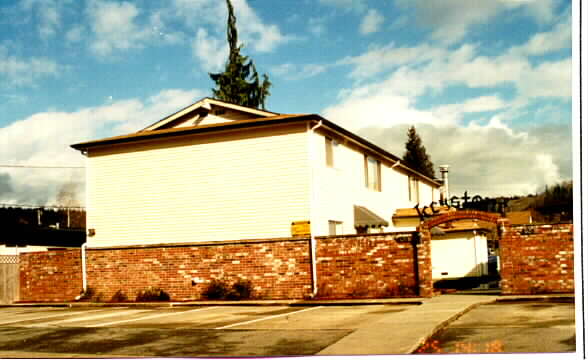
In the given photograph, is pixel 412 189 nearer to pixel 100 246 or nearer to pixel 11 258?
pixel 100 246

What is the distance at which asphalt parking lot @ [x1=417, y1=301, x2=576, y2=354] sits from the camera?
31.0 ft

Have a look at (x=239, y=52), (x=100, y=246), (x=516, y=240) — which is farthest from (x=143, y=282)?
(x=239, y=52)

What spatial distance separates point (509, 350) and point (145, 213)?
16.7m

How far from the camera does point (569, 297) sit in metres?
16.6

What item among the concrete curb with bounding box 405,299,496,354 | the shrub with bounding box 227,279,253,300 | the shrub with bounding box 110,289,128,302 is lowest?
the shrub with bounding box 110,289,128,302

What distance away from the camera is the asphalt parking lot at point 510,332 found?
31.0ft

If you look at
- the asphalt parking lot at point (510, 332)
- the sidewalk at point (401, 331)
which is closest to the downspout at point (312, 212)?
the sidewalk at point (401, 331)

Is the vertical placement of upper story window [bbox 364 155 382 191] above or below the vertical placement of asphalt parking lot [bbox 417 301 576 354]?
above

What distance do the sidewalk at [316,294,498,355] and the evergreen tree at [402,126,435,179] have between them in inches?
2784

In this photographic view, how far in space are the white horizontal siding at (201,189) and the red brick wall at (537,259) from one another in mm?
6234

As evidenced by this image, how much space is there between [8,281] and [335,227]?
38.9ft

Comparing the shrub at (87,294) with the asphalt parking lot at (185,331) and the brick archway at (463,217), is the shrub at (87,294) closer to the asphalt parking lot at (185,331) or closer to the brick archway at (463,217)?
the asphalt parking lot at (185,331)

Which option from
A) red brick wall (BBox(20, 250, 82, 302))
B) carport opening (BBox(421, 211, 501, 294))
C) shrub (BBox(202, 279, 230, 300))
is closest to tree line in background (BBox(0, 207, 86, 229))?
red brick wall (BBox(20, 250, 82, 302))

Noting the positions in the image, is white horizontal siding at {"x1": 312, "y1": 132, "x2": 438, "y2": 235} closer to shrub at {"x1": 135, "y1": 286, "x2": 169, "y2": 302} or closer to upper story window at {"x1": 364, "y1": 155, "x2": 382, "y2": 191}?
upper story window at {"x1": 364, "y1": 155, "x2": 382, "y2": 191}
